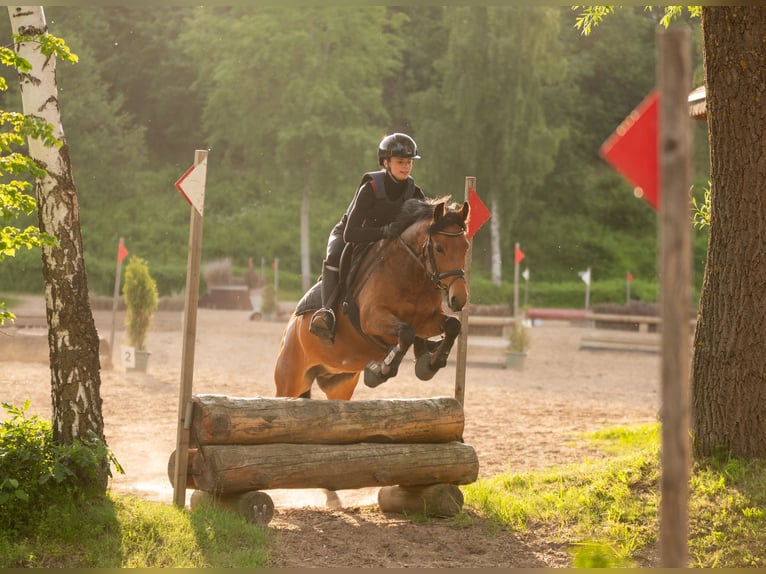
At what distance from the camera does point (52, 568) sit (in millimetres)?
4648

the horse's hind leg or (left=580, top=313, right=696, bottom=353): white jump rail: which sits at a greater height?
the horse's hind leg

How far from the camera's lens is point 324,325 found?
6.59 metres

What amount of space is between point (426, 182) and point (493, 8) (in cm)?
658

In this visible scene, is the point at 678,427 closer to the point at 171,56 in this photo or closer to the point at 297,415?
the point at 297,415

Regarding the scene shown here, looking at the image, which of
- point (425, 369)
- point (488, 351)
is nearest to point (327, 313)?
point (425, 369)

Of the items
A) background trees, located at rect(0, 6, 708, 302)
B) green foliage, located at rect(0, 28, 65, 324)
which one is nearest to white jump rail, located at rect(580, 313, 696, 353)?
background trees, located at rect(0, 6, 708, 302)

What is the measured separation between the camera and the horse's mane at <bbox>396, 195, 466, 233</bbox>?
5891mm

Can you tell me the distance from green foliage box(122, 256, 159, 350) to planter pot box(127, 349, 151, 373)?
0.22 meters

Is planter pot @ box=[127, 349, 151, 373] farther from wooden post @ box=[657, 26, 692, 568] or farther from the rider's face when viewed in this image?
wooden post @ box=[657, 26, 692, 568]

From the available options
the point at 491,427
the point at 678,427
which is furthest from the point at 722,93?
the point at 491,427

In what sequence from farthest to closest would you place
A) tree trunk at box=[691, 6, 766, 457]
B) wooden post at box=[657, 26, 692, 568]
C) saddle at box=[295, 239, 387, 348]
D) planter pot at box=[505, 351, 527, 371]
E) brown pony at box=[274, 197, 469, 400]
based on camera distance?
planter pot at box=[505, 351, 527, 371] < saddle at box=[295, 239, 387, 348] < tree trunk at box=[691, 6, 766, 457] < brown pony at box=[274, 197, 469, 400] < wooden post at box=[657, 26, 692, 568]

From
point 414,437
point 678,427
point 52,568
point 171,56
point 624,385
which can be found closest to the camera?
point 678,427

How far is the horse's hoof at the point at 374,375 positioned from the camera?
607cm

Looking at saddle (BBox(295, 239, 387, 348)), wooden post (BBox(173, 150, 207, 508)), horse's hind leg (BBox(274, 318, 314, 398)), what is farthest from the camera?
horse's hind leg (BBox(274, 318, 314, 398))
